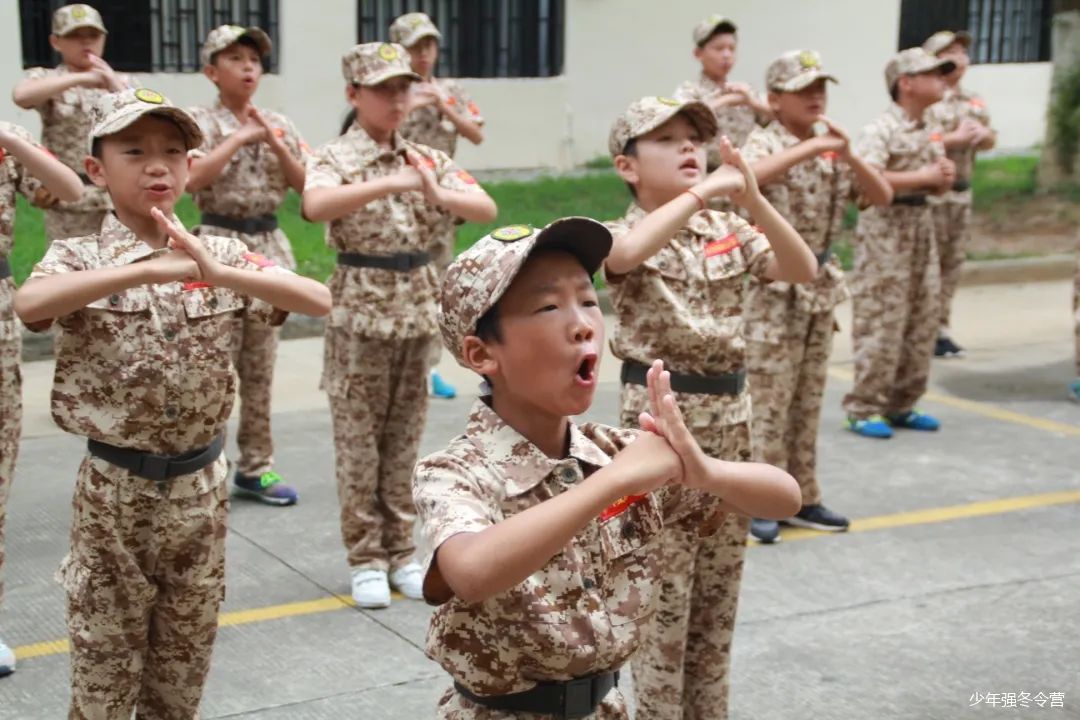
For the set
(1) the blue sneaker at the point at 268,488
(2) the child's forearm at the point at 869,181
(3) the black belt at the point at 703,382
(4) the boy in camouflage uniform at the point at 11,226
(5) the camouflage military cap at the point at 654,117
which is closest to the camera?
(5) the camouflage military cap at the point at 654,117

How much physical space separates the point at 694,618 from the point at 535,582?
1897mm

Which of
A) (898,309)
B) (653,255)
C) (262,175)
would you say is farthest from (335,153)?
(898,309)

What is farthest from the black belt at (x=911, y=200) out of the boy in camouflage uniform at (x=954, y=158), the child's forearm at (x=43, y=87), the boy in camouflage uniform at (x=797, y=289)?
the child's forearm at (x=43, y=87)

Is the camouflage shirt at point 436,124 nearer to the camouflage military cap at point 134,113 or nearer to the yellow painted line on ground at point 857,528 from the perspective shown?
the yellow painted line on ground at point 857,528

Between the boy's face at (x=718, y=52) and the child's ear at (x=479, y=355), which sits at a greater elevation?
the boy's face at (x=718, y=52)

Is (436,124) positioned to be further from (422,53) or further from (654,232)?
(654,232)

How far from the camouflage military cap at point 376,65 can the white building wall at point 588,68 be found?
28.8 feet

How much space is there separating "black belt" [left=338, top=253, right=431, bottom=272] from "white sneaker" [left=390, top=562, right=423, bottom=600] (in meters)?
1.21

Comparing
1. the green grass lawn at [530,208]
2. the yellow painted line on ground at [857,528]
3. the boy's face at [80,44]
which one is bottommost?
the yellow painted line on ground at [857,528]

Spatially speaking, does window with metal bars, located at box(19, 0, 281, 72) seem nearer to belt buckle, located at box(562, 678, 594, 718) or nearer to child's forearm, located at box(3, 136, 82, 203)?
child's forearm, located at box(3, 136, 82, 203)

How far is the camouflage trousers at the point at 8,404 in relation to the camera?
563 centimetres

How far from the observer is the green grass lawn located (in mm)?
12312

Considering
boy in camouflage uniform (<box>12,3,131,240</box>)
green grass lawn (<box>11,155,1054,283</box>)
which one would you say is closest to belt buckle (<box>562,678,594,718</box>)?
boy in camouflage uniform (<box>12,3,131,240</box>)

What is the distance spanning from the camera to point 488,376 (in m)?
3.08
